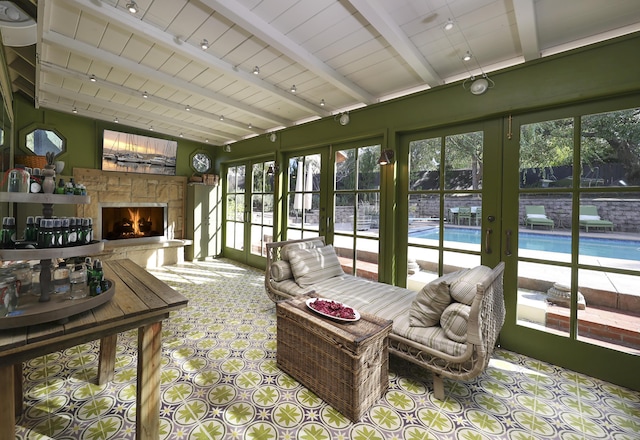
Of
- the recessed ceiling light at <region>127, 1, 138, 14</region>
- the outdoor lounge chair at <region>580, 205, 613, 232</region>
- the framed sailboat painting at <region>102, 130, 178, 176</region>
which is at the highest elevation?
the recessed ceiling light at <region>127, 1, 138, 14</region>

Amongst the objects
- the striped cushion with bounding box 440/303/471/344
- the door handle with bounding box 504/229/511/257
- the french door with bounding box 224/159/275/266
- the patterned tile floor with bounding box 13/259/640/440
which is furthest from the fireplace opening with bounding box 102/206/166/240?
the door handle with bounding box 504/229/511/257

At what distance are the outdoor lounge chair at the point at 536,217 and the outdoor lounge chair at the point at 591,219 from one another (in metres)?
0.19

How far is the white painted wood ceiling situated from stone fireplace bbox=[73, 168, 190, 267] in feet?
4.94

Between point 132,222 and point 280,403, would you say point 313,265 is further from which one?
point 132,222

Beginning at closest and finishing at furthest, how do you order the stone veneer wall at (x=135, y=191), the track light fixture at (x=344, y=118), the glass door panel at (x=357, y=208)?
the glass door panel at (x=357, y=208)
the track light fixture at (x=344, y=118)
the stone veneer wall at (x=135, y=191)

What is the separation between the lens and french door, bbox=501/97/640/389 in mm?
2033

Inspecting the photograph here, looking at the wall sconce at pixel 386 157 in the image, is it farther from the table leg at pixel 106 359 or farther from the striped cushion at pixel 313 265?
the table leg at pixel 106 359

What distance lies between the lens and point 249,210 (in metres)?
5.32

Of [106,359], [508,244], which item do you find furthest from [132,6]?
[508,244]

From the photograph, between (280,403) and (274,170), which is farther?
(274,170)

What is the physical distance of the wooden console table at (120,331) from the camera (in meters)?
1.01

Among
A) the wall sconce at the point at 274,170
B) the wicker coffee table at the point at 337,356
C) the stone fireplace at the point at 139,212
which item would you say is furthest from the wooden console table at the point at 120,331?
the stone fireplace at the point at 139,212

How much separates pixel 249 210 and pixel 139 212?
1984 millimetres

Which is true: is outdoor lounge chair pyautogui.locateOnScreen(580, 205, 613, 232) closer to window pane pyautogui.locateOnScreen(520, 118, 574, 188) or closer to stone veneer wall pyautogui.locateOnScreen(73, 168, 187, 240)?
window pane pyautogui.locateOnScreen(520, 118, 574, 188)
